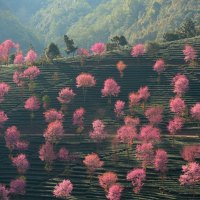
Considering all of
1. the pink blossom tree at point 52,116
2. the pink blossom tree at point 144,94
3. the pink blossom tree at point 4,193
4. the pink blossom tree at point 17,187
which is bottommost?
the pink blossom tree at point 4,193

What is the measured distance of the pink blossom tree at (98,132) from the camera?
342 ft

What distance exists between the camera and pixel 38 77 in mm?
139000

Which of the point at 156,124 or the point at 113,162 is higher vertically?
the point at 156,124

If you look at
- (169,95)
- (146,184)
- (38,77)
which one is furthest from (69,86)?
(146,184)

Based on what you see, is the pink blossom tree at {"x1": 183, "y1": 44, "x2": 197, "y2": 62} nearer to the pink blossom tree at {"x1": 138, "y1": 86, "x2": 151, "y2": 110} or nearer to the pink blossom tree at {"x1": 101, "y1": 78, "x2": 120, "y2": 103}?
the pink blossom tree at {"x1": 138, "y1": 86, "x2": 151, "y2": 110}

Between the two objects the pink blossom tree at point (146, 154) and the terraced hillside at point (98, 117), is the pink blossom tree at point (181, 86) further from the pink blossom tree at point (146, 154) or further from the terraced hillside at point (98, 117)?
the pink blossom tree at point (146, 154)

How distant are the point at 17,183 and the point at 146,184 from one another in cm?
2886

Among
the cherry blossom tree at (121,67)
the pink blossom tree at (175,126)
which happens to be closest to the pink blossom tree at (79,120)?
the pink blossom tree at (175,126)

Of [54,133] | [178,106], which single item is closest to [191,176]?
[178,106]

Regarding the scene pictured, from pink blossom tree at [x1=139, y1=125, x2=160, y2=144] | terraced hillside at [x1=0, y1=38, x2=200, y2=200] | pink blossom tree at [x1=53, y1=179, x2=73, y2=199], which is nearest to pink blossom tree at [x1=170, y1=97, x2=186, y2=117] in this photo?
terraced hillside at [x1=0, y1=38, x2=200, y2=200]

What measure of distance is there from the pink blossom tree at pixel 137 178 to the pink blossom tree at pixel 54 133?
24.5 metres

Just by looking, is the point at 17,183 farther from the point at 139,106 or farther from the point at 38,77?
the point at 38,77

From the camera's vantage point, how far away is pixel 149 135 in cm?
9812

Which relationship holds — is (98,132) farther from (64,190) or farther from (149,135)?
(64,190)
